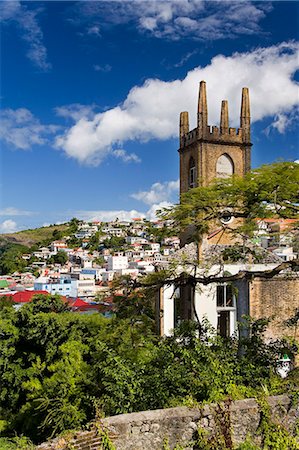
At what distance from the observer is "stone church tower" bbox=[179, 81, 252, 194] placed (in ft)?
90.6

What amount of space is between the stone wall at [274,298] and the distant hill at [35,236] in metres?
155

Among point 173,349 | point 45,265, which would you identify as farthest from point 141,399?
point 45,265

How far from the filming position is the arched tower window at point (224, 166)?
28141 millimetres

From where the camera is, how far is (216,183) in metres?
8.69

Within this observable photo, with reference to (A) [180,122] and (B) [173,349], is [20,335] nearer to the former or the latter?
(B) [173,349]

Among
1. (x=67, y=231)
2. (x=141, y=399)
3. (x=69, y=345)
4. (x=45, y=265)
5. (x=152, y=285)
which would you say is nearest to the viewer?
(x=141, y=399)

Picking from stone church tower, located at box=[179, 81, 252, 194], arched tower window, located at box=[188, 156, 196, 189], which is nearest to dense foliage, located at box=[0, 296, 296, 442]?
stone church tower, located at box=[179, 81, 252, 194]

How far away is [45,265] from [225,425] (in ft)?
403

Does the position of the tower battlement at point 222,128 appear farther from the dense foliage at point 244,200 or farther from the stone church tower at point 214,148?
the dense foliage at point 244,200

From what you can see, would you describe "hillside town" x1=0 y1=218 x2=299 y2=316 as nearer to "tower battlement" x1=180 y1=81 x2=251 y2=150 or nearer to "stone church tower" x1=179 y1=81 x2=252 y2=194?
"stone church tower" x1=179 y1=81 x2=252 y2=194

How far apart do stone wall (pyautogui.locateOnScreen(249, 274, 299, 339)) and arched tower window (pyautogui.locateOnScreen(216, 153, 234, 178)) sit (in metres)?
15.3

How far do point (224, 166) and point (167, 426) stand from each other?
24936 millimetres

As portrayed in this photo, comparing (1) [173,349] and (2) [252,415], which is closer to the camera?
(2) [252,415]

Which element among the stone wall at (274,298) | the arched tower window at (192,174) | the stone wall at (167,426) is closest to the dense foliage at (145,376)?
the stone wall at (167,426)
